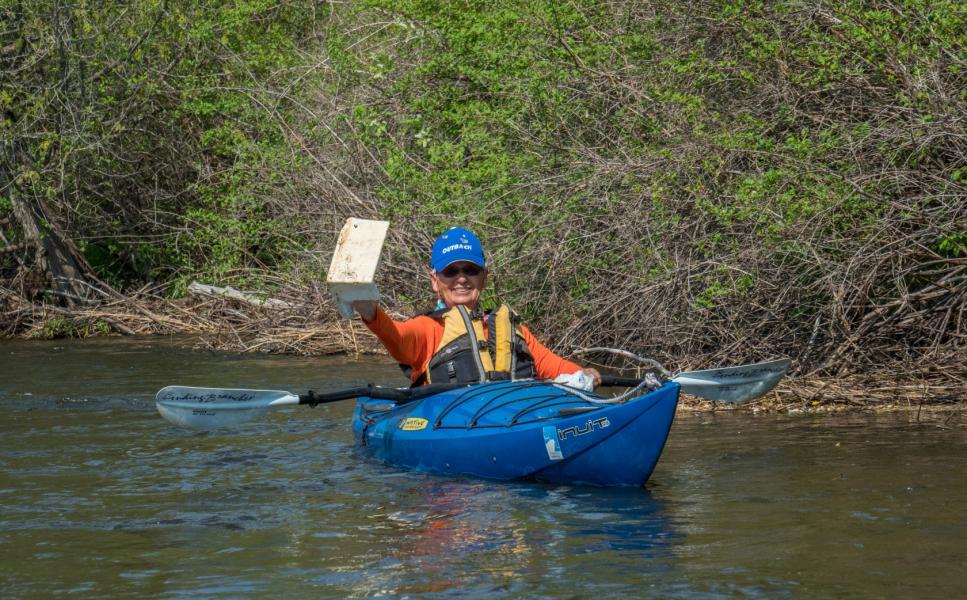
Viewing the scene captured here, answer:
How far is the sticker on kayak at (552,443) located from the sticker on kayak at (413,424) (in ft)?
2.77

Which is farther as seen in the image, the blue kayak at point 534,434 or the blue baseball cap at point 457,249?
the blue baseball cap at point 457,249

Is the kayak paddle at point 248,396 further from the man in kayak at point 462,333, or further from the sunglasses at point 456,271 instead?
the sunglasses at point 456,271

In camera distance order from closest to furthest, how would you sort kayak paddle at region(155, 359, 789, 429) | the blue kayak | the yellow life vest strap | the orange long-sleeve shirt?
the blue kayak, the orange long-sleeve shirt, the yellow life vest strap, kayak paddle at region(155, 359, 789, 429)

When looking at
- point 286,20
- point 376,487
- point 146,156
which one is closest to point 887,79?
point 376,487

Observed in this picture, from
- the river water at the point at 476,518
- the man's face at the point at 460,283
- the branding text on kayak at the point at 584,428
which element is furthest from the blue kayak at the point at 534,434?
the man's face at the point at 460,283

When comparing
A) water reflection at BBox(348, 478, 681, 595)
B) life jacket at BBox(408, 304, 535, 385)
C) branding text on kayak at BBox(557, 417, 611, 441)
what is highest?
life jacket at BBox(408, 304, 535, 385)

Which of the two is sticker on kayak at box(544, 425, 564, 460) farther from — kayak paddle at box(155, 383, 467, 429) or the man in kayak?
kayak paddle at box(155, 383, 467, 429)

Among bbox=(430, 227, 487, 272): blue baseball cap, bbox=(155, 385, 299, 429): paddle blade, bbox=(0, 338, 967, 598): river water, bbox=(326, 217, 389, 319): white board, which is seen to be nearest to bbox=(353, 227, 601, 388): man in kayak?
bbox=(430, 227, 487, 272): blue baseball cap

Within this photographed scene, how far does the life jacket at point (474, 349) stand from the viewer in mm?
6961

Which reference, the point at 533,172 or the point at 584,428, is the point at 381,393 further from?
the point at 533,172

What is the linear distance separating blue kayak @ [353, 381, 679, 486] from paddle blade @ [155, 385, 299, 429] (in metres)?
0.79

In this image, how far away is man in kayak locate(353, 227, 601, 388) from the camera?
695 cm

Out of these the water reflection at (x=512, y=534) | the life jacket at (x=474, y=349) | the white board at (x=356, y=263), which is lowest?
the water reflection at (x=512, y=534)

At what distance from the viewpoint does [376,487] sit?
6676 millimetres
